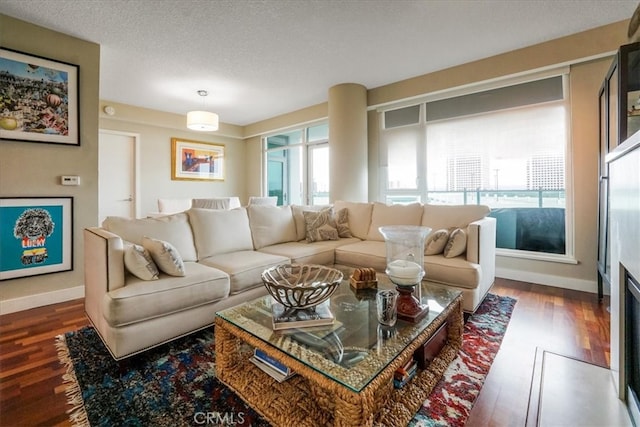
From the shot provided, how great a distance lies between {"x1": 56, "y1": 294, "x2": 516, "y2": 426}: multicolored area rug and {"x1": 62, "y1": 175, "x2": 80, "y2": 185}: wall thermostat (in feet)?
5.00

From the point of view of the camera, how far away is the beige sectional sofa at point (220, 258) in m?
1.62

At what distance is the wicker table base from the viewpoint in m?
0.91

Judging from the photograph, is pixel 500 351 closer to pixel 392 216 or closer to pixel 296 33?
pixel 392 216

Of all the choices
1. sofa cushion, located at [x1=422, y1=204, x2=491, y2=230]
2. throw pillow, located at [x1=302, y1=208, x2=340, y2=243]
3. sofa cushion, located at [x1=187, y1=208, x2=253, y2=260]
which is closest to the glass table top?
sofa cushion, located at [x1=187, y1=208, x2=253, y2=260]

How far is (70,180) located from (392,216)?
318cm

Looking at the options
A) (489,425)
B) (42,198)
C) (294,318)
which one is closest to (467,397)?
(489,425)

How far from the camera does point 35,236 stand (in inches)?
101

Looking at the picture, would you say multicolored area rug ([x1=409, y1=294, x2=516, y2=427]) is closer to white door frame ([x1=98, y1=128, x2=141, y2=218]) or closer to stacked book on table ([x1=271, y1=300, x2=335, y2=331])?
stacked book on table ([x1=271, y1=300, x2=335, y2=331])

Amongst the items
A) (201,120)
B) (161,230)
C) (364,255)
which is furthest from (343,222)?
(201,120)

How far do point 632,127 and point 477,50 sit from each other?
175 cm

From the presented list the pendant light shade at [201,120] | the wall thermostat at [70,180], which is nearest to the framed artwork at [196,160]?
the pendant light shade at [201,120]

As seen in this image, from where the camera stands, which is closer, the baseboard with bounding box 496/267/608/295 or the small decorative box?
the small decorative box

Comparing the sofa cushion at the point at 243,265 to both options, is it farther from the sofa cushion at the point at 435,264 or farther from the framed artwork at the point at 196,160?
the framed artwork at the point at 196,160

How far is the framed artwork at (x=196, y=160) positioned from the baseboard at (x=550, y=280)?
5.42 metres
